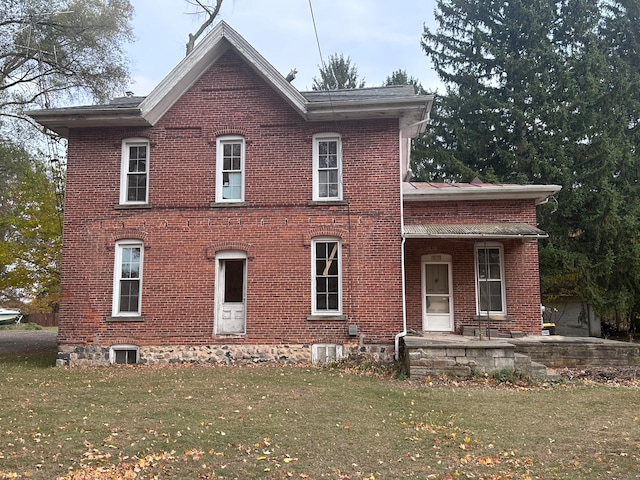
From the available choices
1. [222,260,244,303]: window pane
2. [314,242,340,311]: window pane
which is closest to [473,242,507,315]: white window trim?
[314,242,340,311]: window pane

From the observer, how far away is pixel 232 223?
13125 mm

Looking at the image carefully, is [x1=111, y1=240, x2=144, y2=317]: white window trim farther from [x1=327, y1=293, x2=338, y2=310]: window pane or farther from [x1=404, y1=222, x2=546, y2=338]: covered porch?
[x1=404, y1=222, x2=546, y2=338]: covered porch

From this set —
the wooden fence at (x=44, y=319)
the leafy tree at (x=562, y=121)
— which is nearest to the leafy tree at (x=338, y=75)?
the leafy tree at (x=562, y=121)

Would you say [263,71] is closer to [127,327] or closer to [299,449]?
[127,327]

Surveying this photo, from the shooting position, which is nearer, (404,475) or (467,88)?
(404,475)

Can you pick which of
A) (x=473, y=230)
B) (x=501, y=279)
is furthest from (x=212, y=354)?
(x=501, y=279)

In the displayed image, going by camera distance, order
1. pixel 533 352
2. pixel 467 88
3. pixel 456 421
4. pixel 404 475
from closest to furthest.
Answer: pixel 404 475 → pixel 456 421 → pixel 533 352 → pixel 467 88

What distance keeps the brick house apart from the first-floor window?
0.49 metres

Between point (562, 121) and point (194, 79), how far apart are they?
1604cm

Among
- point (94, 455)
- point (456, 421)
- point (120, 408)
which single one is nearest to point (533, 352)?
point (456, 421)

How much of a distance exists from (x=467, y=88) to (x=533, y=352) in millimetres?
Result: 17635

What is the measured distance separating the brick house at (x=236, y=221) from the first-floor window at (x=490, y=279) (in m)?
0.49

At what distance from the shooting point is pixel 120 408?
26.8 ft

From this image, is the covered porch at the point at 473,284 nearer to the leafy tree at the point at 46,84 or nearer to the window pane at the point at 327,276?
the window pane at the point at 327,276
